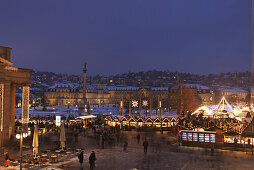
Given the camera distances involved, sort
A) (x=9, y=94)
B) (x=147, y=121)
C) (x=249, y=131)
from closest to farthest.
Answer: (x=9, y=94), (x=249, y=131), (x=147, y=121)

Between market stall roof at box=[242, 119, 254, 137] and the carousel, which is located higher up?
market stall roof at box=[242, 119, 254, 137]

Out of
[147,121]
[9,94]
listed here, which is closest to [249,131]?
[147,121]

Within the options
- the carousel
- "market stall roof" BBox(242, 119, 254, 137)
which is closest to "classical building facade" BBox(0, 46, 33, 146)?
the carousel

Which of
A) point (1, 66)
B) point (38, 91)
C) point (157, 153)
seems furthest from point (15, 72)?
point (38, 91)

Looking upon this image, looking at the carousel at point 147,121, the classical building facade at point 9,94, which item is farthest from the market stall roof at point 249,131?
the classical building facade at point 9,94

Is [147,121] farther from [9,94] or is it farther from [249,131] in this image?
[9,94]

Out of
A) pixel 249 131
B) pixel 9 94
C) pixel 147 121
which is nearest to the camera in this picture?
pixel 9 94

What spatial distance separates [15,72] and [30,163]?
875 centimetres

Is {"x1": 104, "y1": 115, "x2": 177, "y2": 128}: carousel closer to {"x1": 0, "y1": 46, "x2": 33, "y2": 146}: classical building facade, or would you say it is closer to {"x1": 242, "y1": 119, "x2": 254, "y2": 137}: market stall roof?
{"x1": 242, "y1": 119, "x2": 254, "y2": 137}: market stall roof

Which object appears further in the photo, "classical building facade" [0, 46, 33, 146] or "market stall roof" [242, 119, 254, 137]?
"market stall roof" [242, 119, 254, 137]

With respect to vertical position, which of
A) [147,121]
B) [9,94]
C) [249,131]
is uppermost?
[9,94]

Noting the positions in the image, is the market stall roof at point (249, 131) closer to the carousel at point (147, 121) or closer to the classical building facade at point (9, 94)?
the carousel at point (147, 121)

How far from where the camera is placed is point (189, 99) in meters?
53.9

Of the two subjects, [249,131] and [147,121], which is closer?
[249,131]
